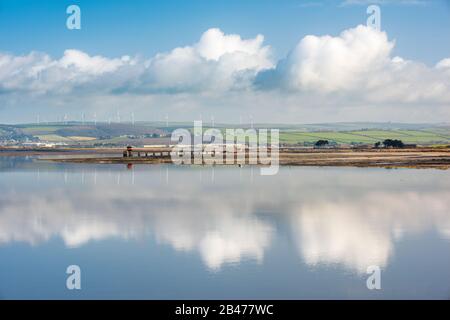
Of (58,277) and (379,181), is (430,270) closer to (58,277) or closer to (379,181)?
(58,277)

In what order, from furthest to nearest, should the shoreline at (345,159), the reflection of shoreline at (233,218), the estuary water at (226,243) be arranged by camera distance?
1. the shoreline at (345,159)
2. the reflection of shoreline at (233,218)
3. the estuary water at (226,243)

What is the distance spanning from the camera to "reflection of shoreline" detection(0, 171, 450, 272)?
19875 mm

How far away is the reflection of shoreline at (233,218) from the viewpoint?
1988 cm

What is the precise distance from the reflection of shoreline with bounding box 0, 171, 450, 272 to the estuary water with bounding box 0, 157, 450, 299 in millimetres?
51

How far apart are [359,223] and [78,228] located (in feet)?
33.9

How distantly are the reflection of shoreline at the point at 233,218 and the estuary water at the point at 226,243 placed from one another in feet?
0.17

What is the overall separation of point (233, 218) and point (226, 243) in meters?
5.70

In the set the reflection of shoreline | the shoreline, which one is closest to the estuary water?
the reflection of shoreline

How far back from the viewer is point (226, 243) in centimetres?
2044

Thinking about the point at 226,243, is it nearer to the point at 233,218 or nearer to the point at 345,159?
the point at 233,218

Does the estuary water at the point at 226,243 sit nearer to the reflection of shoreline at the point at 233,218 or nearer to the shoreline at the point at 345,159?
the reflection of shoreline at the point at 233,218

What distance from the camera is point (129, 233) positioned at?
22734 mm

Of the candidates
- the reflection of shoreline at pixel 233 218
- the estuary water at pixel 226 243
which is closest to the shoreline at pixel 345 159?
the estuary water at pixel 226 243
